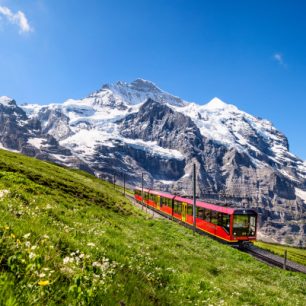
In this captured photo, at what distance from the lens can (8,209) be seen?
8.15 metres

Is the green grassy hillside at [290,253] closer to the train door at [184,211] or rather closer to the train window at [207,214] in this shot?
the train window at [207,214]

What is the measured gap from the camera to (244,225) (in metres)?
39.9

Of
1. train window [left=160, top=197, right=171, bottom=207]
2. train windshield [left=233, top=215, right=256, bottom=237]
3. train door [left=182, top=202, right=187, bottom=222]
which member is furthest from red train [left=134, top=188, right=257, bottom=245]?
train window [left=160, top=197, right=171, bottom=207]

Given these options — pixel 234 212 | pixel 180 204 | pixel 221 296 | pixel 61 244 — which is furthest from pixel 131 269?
pixel 180 204

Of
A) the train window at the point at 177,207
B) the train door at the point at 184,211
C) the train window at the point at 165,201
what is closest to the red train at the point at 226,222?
the train door at the point at 184,211

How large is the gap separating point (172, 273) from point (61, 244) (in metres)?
3.75

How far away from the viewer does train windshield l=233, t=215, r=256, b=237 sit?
3903 centimetres

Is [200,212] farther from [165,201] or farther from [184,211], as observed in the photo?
[165,201]

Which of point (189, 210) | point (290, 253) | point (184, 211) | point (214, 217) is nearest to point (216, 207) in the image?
point (214, 217)

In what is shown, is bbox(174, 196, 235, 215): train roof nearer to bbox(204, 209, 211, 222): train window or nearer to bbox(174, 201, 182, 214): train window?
bbox(204, 209, 211, 222): train window

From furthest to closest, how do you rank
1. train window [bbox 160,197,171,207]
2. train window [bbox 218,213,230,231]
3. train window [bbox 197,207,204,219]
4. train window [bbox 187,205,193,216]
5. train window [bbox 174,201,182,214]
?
1. train window [bbox 160,197,171,207]
2. train window [bbox 174,201,182,214]
3. train window [bbox 187,205,193,216]
4. train window [bbox 197,207,204,219]
5. train window [bbox 218,213,230,231]

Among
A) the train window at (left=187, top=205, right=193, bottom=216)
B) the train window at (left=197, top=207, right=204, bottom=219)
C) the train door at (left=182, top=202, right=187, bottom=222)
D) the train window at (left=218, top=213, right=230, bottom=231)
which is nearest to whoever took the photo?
the train window at (left=218, top=213, right=230, bottom=231)

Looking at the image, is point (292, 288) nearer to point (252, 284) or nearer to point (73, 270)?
point (252, 284)

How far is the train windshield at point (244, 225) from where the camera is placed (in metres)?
39.0
